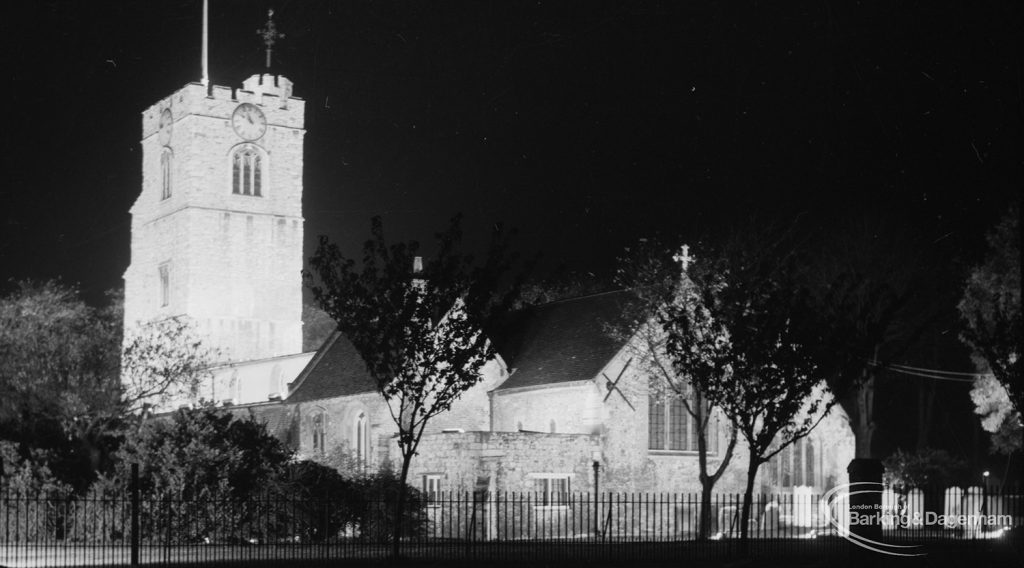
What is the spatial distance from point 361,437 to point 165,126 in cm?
4219


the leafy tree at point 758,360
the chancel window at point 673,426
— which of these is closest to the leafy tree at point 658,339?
the chancel window at point 673,426

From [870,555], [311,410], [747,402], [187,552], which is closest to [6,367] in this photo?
[311,410]

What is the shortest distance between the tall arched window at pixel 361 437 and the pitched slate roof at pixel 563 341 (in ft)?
18.2

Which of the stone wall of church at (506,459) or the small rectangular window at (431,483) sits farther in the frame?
the small rectangular window at (431,483)

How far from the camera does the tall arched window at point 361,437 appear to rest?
56.4 m

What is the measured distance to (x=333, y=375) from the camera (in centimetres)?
6194

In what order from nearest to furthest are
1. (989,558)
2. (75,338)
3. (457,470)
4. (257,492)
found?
(989,558)
(257,492)
(457,470)
(75,338)

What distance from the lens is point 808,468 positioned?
55344 millimetres

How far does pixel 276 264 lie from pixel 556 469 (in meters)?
46.0

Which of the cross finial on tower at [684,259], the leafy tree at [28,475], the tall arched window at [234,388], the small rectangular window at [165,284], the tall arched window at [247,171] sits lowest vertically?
the leafy tree at [28,475]

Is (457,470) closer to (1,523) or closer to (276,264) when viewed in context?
(1,523)

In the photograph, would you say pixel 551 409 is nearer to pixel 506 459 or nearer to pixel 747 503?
pixel 506 459

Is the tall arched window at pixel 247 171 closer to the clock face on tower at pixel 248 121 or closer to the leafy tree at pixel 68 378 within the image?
the clock face on tower at pixel 248 121

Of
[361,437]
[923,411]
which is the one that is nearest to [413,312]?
[361,437]
